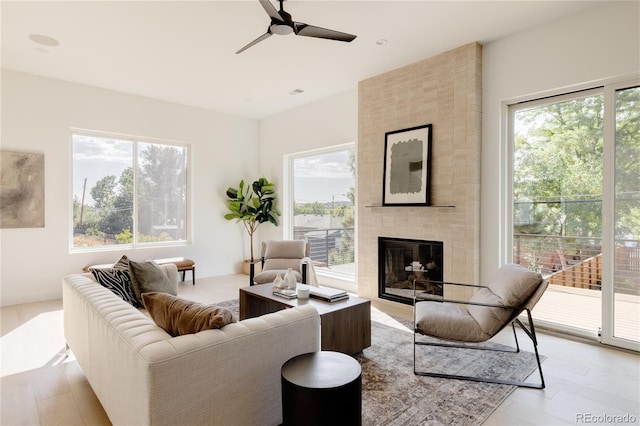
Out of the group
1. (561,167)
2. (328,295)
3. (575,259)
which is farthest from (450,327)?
(561,167)

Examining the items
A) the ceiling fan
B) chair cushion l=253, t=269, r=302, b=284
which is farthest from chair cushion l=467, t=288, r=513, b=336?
the ceiling fan

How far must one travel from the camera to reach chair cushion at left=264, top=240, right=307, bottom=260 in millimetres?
4996

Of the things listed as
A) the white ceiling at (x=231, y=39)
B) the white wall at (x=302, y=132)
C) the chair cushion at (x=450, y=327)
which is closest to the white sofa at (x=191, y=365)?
the chair cushion at (x=450, y=327)

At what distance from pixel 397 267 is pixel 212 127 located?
4210 millimetres

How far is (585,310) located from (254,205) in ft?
16.3

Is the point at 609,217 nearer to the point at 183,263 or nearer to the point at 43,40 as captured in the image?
the point at 183,263

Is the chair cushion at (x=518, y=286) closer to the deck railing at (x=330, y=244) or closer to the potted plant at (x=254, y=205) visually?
the deck railing at (x=330, y=244)

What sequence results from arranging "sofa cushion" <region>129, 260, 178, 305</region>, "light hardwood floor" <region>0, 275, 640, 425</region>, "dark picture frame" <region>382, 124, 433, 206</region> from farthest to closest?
"dark picture frame" <region>382, 124, 433, 206</region> < "sofa cushion" <region>129, 260, 178, 305</region> < "light hardwood floor" <region>0, 275, 640, 425</region>

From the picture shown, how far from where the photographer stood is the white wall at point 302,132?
17.6ft

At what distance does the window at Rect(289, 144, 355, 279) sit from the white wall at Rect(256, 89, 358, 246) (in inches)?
7.5

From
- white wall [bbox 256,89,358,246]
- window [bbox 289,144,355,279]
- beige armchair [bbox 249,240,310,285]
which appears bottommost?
beige armchair [bbox 249,240,310,285]

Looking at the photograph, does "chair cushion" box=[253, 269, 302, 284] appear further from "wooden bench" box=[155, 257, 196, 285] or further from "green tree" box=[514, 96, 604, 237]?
"green tree" box=[514, 96, 604, 237]

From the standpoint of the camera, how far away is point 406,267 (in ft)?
14.9

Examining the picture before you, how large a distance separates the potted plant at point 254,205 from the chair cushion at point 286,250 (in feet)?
4.50
